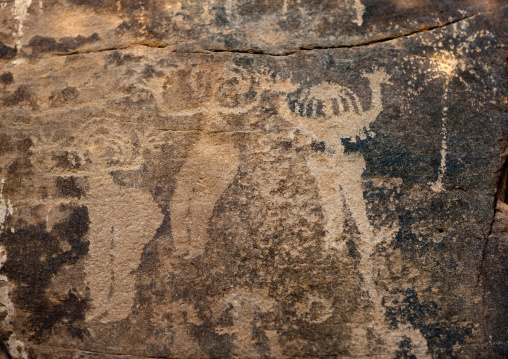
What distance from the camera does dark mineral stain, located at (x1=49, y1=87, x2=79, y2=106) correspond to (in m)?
2.07

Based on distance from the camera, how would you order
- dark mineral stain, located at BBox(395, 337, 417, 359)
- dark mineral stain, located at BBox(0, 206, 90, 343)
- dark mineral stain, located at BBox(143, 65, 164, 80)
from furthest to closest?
dark mineral stain, located at BBox(143, 65, 164, 80), dark mineral stain, located at BBox(0, 206, 90, 343), dark mineral stain, located at BBox(395, 337, 417, 359)

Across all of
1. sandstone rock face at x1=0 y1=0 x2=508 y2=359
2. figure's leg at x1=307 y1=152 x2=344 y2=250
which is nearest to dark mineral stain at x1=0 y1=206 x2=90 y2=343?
sandstone rock face at x1=0 y1=0 x2=508 y2=359

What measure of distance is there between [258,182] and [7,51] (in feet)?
4.36

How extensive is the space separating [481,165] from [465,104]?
272mm

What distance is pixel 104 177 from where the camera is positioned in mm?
2000

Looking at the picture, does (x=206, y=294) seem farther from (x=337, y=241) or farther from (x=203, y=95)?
(x=203, y=95)

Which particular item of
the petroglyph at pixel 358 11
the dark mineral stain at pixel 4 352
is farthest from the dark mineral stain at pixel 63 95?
the petroglyph at pixel 358 11

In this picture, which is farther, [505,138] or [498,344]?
[505,138]

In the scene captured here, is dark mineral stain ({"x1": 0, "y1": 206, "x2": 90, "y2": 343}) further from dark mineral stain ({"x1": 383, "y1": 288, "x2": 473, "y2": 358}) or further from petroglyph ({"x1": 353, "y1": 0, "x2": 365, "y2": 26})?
petroglyph ({"x1": 353, "y1": 0, "x2": 365, "y2": 26})

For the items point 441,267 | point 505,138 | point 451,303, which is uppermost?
point 505,138

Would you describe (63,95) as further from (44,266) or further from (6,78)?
(44,266)

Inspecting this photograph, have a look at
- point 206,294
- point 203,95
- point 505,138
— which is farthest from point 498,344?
point 203,95

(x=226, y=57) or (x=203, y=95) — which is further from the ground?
(x=226, y=57)

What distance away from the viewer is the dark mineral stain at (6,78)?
2.11 metres
